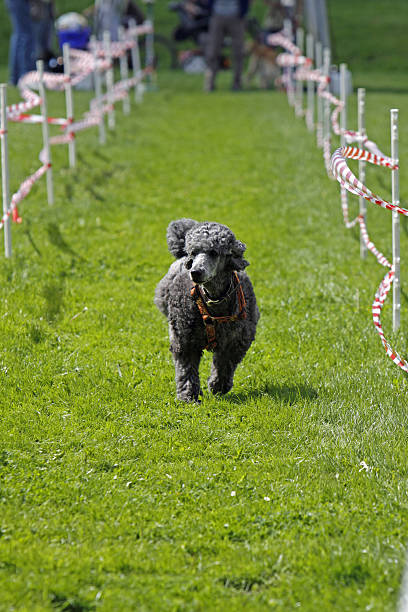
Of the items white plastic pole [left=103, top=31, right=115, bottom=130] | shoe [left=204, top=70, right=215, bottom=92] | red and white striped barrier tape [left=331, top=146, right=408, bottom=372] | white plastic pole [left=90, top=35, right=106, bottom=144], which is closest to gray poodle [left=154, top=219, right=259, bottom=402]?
red and white striped barrier tape [left=331, top=146, right=408, bottom=372]

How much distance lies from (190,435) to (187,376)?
21.0 inches

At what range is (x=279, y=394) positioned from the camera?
5453 millimetres

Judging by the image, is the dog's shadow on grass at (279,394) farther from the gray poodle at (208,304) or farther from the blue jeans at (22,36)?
the blue jeans at (22,36)

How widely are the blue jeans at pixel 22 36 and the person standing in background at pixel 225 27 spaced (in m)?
5.44

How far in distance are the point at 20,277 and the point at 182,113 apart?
11889 millimetres

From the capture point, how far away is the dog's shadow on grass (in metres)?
5.39

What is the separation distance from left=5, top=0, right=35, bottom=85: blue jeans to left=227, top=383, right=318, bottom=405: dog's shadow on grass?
15.3m

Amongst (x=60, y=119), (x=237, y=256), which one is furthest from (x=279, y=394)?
(x=60, y=119)

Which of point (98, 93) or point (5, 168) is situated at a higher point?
point (98, 93)

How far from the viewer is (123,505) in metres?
4.14

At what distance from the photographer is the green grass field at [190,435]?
3.58m

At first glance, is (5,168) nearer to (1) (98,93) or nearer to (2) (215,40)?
(1) (98,93)

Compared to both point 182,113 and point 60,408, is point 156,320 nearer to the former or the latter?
point 60,408

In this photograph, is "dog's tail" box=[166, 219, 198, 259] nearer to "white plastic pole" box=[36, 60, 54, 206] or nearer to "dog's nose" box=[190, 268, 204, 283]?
"dog's nose" box=[190, 268, 204, 283]
